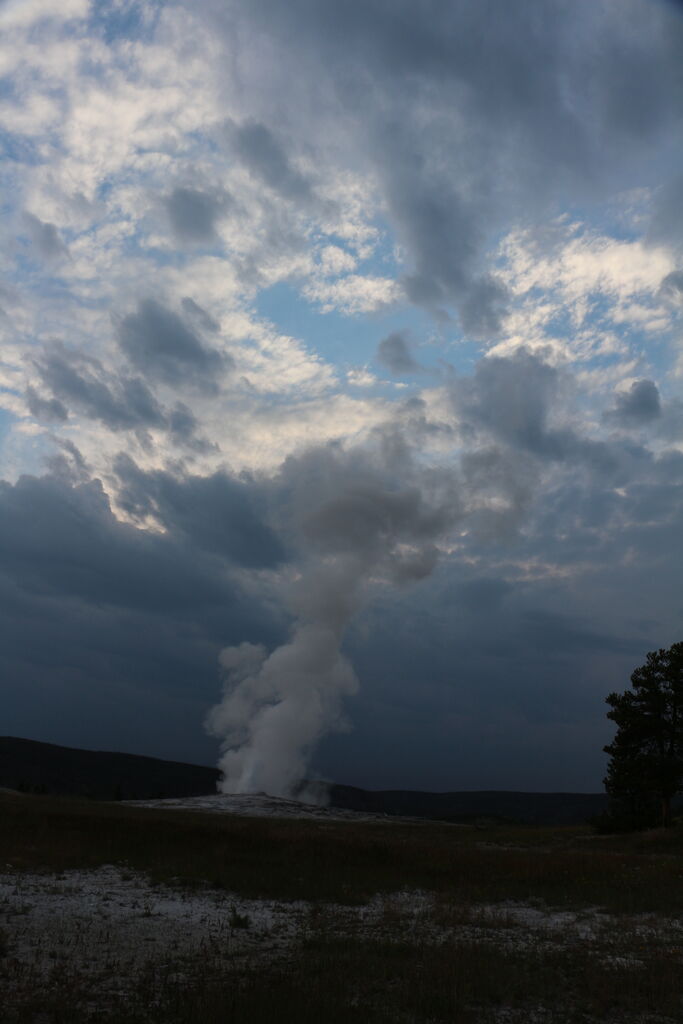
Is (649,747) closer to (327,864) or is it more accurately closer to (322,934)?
(327,864)

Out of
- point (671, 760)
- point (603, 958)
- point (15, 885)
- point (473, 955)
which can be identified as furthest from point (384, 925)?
point (671, 760)

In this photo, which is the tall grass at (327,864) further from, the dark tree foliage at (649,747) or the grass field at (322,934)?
the dark tree foliage at (649,747)

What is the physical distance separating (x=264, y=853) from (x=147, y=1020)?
20565mm

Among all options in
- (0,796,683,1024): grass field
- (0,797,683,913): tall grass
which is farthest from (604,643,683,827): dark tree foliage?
A: (0,796,683,1024): grass field

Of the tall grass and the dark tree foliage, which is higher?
the dark tree foliage

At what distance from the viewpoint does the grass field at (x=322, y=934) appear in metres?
10.6

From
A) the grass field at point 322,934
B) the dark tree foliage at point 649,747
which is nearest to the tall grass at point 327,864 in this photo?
the grass field at point 322,934

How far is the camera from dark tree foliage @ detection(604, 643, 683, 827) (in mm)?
47906

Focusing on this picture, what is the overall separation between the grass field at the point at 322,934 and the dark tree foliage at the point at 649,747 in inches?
709

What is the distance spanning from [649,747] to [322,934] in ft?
135

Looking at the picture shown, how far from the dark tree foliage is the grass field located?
18.0m

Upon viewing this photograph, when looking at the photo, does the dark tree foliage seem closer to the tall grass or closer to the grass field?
the tall grass

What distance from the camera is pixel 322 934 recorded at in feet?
51.7

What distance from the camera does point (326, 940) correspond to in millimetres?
15086
